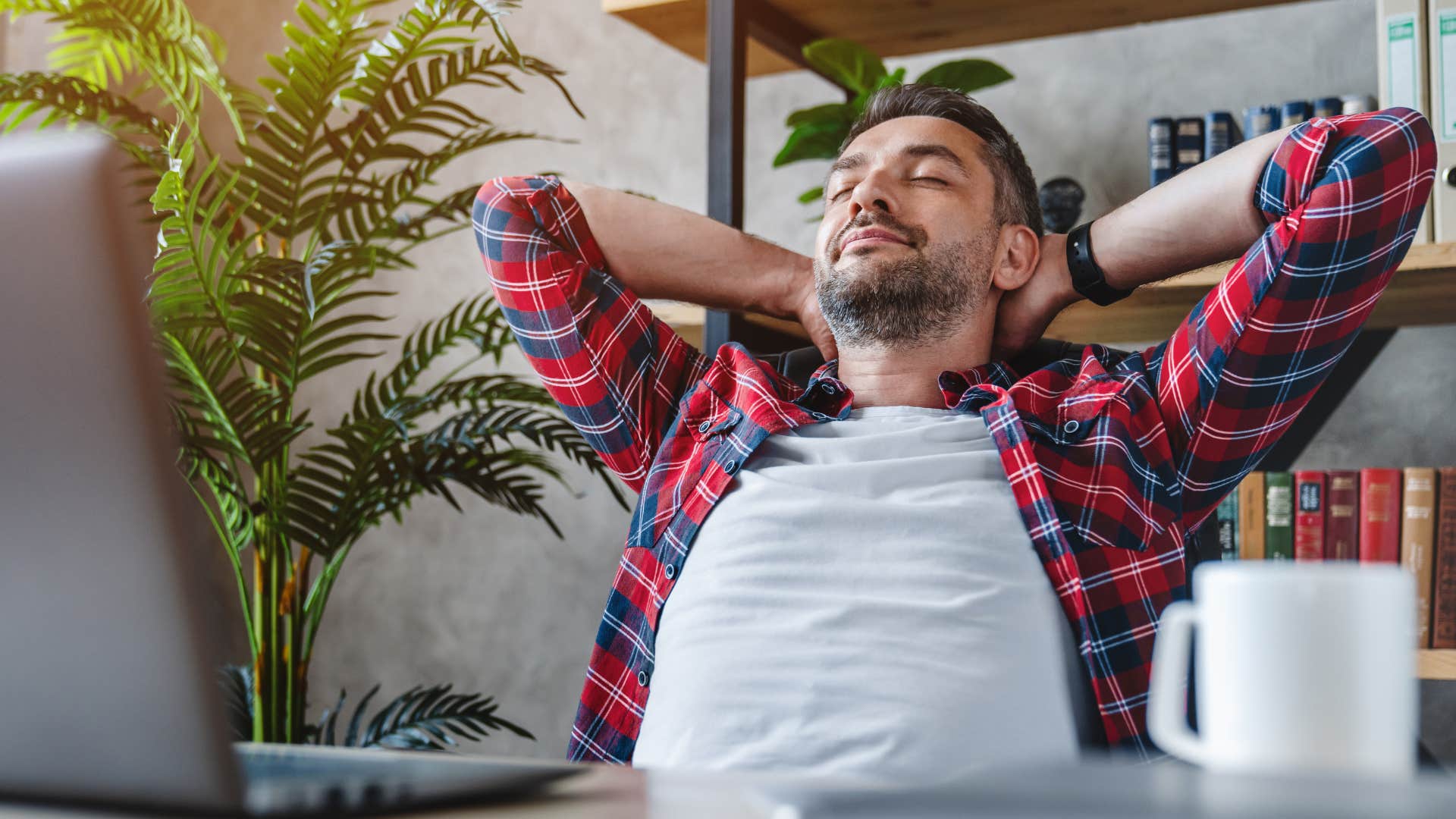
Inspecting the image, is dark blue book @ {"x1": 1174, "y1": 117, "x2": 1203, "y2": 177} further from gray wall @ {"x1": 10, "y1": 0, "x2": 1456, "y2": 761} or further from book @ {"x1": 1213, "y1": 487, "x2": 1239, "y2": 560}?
book @ {"x1": 1213, "y1": 487, "x2": 1239, "y2": 560}

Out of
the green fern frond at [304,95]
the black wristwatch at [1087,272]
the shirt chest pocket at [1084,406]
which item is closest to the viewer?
the shirt chest pocket at [1084,406]

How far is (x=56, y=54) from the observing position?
2.03 m

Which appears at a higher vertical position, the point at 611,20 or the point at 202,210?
the point at 611,20

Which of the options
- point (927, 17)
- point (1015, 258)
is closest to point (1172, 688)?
point (1015, 258)

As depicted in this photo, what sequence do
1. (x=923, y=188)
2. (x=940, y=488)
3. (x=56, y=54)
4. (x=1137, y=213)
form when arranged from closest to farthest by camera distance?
(x=940, y=488) < (x=1137, y=213) < (x=923, y=188) < (x=56, y=54)

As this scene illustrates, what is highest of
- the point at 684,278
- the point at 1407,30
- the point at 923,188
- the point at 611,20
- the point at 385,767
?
the point at 611,20

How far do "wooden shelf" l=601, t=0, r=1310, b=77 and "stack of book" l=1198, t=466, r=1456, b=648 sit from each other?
81cm

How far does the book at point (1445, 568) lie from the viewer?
1.58m

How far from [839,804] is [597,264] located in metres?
1.20

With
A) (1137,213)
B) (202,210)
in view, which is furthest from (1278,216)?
(202,210)

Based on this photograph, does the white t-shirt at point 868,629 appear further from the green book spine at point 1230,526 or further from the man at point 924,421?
the green book spine at point 1230,526

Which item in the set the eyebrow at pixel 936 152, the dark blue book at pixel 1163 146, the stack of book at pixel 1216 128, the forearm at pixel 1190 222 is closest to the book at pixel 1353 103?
the stack of book at pixel 1216 128

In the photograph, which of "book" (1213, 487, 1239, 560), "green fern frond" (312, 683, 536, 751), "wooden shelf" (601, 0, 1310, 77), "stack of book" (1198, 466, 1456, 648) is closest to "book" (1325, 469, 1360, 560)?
"stack of book" (1198, 466, 1456, 648)

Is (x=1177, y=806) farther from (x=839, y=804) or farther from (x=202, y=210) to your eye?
(x=202, y=210)
